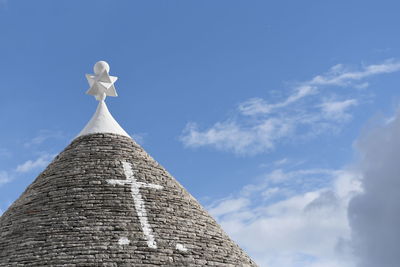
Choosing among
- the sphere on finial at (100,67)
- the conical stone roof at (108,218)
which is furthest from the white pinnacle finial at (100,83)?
the conical stone roof at (108,218)

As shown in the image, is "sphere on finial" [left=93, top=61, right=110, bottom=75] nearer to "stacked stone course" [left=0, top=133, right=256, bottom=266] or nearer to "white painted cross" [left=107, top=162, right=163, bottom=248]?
"stacked stone course" [left=0, top=133, right=256, bottom=266]

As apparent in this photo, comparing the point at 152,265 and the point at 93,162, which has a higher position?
the point at 93,162

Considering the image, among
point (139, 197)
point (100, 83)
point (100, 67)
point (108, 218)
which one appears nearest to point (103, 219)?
point (108, 218)

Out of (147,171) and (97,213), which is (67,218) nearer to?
(97,213)

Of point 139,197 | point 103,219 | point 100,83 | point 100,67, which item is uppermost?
point 100,67

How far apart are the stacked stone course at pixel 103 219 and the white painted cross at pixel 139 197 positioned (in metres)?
0.09

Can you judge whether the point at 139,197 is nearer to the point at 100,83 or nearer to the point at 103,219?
the point at 103,219

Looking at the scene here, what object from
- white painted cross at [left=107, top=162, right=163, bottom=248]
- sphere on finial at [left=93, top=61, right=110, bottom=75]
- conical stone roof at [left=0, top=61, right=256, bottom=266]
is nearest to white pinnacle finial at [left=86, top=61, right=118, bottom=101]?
sphere on finial at [left=93, top=61, right=110, bottom=75]

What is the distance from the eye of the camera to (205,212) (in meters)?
18.2

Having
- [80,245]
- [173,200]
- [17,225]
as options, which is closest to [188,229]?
[173,200]

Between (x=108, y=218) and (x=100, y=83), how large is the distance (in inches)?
199

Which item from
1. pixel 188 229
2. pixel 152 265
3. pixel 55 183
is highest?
pixel 55 183

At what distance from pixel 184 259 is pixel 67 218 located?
2593mm

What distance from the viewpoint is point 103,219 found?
53.2 ft
